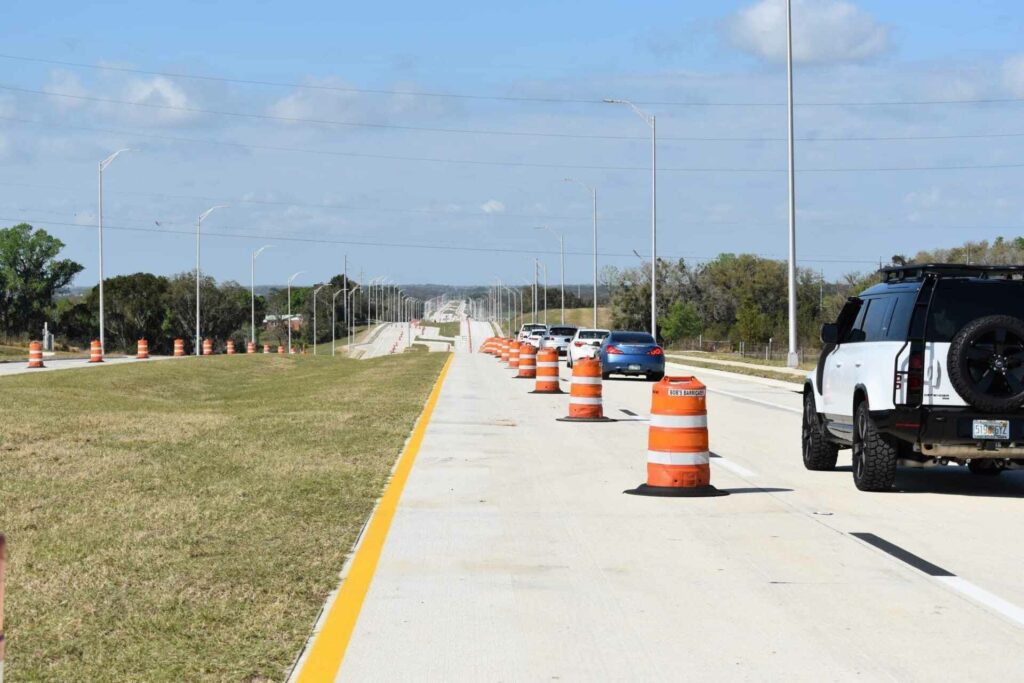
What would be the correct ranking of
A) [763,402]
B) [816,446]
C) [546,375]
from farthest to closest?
[546,375] < [763,402] < [816,446]

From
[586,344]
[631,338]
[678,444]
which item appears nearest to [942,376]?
[678,444]

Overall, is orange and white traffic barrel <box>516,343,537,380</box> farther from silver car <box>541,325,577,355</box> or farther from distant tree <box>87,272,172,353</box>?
distant tree <box>87,272,172,353</box>

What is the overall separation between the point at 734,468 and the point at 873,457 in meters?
2.66

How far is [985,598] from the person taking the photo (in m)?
8.77

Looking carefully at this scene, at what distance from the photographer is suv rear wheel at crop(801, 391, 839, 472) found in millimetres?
16484

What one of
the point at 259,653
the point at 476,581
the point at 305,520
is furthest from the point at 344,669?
the point at 305,520

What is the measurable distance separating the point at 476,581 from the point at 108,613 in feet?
7.69

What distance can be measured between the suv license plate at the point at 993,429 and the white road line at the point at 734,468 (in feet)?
9.68

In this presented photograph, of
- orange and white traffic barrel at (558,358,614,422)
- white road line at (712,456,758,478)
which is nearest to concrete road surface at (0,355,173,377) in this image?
orange and white traffic barrel at (558,358,614,422)

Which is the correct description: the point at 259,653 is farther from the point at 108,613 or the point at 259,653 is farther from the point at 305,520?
the point at 305,520

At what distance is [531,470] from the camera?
53.4ft

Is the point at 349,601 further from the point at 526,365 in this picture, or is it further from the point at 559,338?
the point at 559,338

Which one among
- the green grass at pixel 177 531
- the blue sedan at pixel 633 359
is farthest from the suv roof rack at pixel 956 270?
the blue sedan at pixel 633 359

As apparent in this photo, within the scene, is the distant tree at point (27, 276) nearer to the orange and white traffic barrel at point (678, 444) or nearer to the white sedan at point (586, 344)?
the white sedan at point (586, 344)
